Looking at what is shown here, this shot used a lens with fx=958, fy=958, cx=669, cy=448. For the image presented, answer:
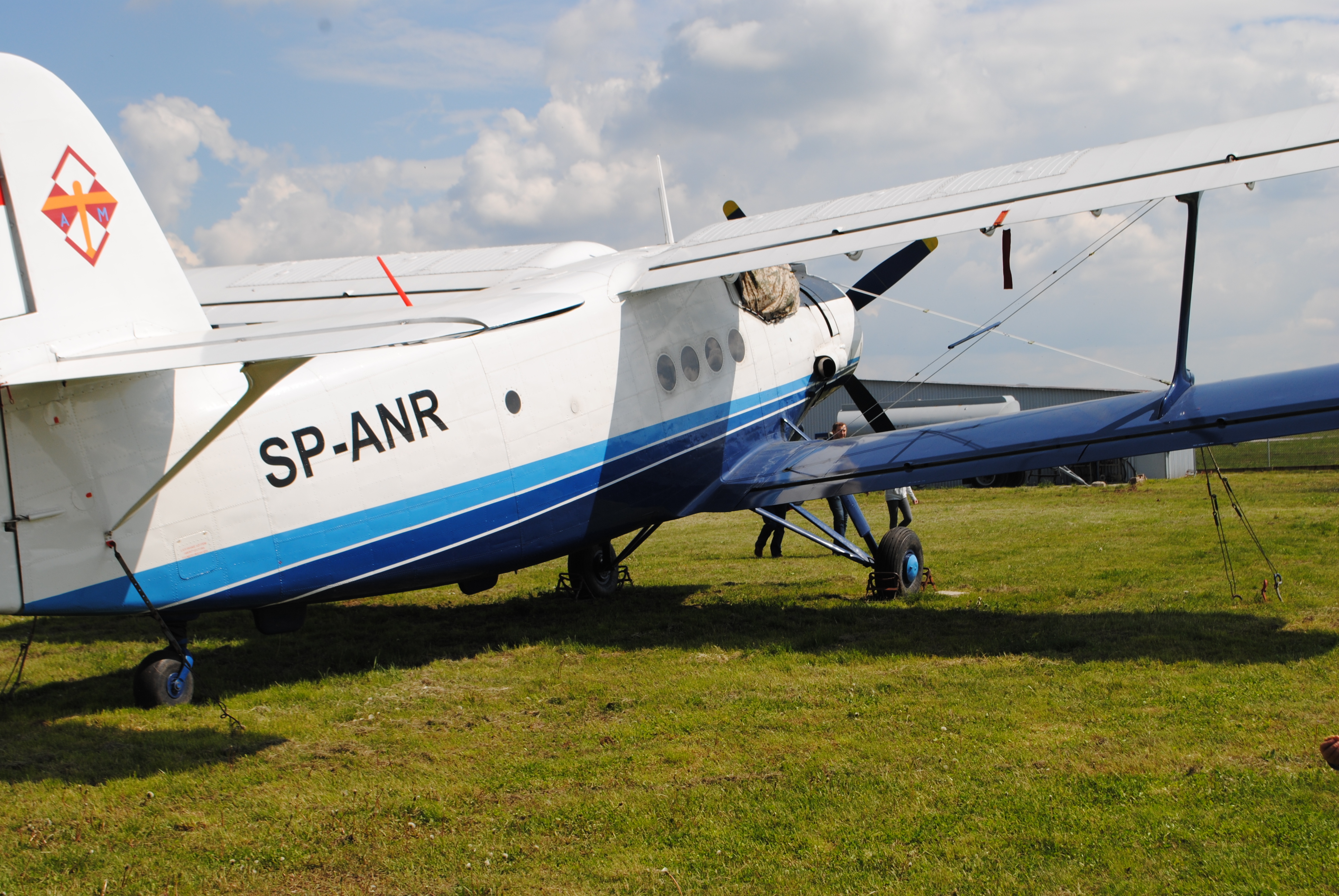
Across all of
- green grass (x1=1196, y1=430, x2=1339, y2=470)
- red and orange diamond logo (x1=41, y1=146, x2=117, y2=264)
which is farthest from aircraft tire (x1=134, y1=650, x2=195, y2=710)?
green grass (x1=1196, y1=430, x2=1339, y2=470)

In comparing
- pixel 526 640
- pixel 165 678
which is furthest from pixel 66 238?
pixel 526 640

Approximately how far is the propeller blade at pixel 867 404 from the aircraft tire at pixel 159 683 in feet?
28.6

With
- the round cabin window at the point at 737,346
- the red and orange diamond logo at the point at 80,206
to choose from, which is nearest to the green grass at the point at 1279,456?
the round cabin window at the point at 737,346

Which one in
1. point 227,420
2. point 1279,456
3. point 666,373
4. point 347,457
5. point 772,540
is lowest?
point 1279,456

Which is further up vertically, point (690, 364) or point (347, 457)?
point (690, 364)

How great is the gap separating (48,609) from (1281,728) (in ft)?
25.1

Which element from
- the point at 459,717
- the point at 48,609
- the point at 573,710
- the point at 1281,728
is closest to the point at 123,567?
the point at 48,609

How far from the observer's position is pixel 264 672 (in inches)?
337

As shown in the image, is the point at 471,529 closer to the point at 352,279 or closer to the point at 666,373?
the point at 666,373

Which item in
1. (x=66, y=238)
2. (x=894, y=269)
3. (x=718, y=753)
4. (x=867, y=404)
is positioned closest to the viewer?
(x=718, y=753)

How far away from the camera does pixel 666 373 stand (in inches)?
377

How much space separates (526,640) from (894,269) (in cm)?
830

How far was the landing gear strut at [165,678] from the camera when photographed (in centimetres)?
710

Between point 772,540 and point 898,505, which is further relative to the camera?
point 772,540
